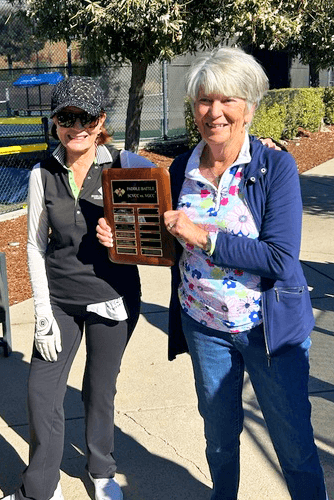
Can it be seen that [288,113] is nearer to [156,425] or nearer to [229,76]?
[156,425]

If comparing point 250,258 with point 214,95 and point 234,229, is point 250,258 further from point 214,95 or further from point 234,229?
point 214,95

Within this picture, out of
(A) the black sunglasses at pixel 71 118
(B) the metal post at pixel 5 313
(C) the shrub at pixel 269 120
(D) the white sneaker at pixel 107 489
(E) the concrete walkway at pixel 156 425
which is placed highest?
(A) the black sunglasses at pixel 71 118

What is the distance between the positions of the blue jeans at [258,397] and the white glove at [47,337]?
1.92 feet

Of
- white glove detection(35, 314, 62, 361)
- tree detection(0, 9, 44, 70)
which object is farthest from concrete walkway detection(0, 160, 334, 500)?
tree detection(0, 9, 44, 70)

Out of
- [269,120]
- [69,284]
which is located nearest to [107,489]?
[69,284]

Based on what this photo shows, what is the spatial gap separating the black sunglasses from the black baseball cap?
0.10ft

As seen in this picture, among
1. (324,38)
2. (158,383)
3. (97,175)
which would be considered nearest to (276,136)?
(324,38)

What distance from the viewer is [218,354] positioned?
8.76ft

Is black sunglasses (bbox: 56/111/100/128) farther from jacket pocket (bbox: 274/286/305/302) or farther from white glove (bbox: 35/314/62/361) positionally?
jacket pocket (bbox: 274/286/305/302)

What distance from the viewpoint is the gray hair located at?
2383 mm

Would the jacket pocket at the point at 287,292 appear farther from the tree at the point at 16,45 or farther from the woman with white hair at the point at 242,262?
the tree at the point at 16,45

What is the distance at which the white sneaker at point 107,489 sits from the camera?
3250mm

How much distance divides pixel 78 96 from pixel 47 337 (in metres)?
0.98

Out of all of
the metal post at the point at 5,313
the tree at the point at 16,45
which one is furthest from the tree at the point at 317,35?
the metal post at the point at 5,313
